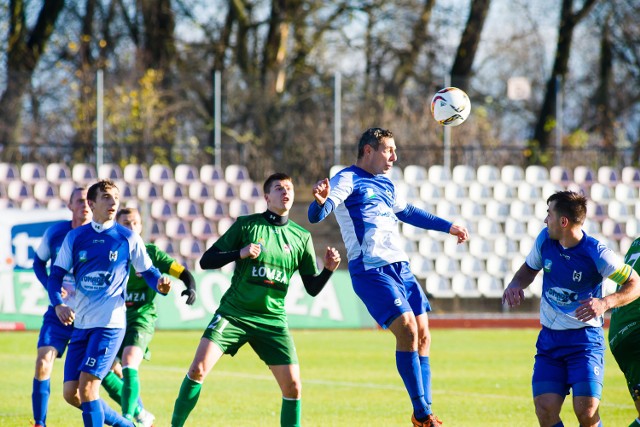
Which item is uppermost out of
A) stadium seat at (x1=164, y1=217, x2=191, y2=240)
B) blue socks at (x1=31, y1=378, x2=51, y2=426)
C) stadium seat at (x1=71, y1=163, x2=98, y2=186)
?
stadium seat at (x1=71, y1=163, x2=98, y2=186)

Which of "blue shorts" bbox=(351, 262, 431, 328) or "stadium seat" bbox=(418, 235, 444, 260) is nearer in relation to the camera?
"blue shorts" bbox=(351, 262, 431, 328)

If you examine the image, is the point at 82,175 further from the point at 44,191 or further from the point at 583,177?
the point at 583,177

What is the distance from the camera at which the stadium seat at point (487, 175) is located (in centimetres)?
2432

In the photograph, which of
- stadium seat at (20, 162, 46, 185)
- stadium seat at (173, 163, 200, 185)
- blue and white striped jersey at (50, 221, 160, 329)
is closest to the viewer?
blue and white striped jersey at (50, 221, 160, 329)

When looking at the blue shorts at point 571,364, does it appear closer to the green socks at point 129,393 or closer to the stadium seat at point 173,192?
the green socks at point 129,393

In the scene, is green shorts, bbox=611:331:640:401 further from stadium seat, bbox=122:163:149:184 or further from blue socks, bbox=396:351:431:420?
stadium seat, bbox=122:163:149:184

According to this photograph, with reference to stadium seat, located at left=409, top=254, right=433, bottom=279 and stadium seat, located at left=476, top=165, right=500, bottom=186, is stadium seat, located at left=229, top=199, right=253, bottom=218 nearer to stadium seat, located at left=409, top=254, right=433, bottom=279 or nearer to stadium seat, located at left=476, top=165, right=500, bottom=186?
stadium seat, located at left=409, top=254, right=433, bottom=279

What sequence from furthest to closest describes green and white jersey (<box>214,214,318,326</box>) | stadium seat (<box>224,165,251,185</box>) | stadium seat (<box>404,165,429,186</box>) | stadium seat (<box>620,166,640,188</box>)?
stadium seat (<box>620,166,640,188</box>) < stadium seat (<box>404,165,429,186</box>) < stadium seat (<box>224,165,251,185</box>) < green and white jersey (<box>214,214,318,326</box>)

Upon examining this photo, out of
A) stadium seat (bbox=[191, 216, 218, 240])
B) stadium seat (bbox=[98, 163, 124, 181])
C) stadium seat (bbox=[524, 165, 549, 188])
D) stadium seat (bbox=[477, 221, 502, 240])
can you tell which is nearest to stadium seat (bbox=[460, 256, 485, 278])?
stadium seat (bbox=[477, 221, 502, 240])

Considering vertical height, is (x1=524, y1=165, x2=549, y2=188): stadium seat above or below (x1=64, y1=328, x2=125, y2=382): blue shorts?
above

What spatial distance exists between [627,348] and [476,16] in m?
24.1

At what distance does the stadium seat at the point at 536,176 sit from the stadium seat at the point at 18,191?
11.3 meters

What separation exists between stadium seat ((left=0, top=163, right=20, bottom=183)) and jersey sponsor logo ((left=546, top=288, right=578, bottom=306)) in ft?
57.1

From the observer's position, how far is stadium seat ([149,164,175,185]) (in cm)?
2317
